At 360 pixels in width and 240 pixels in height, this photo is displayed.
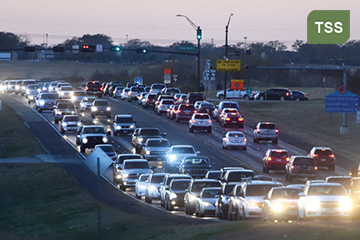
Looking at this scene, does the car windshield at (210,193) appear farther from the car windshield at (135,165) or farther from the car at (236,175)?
the car windshield at (135,165)

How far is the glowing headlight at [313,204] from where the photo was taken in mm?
22411

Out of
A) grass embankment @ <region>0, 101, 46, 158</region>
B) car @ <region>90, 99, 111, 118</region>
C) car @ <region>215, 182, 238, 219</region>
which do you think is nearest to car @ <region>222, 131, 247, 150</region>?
grass embankment @ <region>0, 101, 46, 158</region>

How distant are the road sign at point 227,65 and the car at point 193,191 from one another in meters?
61.8

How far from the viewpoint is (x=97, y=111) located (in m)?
69.5

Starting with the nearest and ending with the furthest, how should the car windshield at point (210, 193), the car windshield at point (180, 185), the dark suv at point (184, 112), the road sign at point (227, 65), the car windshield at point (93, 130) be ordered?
the car windshield at point (210, 193) < the car windshield at point (180, 185) < the car windshield at point (93, 130) < the dark suv at point (184, 112) < the road sign at point (227, 65)

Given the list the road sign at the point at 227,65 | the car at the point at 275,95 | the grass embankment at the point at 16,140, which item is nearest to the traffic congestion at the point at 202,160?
the car at the point at 275,95

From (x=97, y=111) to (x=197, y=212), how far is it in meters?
43.6

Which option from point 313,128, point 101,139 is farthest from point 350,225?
point 313,128

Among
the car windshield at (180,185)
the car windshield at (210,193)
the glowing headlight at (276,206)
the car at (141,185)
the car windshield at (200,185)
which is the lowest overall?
the car at (141,185)

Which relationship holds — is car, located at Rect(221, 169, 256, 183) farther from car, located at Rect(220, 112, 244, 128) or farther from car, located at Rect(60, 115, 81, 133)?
car, located at Rect(220, 112, 244, 128)

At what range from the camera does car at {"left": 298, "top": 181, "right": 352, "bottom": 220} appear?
22422 mm

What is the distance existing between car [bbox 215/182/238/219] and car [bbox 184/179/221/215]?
1.67m

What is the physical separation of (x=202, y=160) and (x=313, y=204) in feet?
55.7

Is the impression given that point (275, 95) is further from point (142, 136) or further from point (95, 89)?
point (142, 136)
